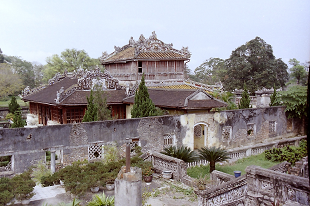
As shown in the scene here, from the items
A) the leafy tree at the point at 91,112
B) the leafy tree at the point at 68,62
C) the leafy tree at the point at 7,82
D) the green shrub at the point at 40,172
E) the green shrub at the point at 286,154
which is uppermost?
the leafy tree at the point at 68,62

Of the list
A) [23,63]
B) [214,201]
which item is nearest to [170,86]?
[214,201]

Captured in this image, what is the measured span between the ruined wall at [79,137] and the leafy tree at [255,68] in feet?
83.4

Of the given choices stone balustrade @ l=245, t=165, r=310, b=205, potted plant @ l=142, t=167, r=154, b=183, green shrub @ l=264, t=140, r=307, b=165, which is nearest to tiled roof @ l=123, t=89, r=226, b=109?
green shrub @ l=264, t=140, r=307, b=165

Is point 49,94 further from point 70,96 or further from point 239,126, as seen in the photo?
point 239,126

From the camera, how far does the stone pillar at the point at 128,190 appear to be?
19.6 ft

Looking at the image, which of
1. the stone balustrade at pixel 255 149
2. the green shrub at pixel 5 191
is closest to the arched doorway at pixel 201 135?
the stone balustrade at pixel 255 149

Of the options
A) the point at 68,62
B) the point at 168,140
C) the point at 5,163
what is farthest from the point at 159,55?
the point at 68,62

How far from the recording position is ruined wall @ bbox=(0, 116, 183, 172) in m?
12.4

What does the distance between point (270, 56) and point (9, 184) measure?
38.1 m

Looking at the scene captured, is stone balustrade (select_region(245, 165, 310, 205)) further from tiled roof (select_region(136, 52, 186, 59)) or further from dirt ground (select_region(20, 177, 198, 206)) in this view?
tiled roof (select_region(136, 52, 186, 59))

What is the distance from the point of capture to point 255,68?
39656mm

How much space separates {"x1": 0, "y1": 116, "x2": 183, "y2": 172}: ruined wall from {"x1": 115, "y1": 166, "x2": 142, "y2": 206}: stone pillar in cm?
786

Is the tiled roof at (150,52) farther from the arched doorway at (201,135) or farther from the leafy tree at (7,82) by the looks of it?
the leafy tree at (7,82)

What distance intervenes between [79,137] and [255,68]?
3162 centimetres
